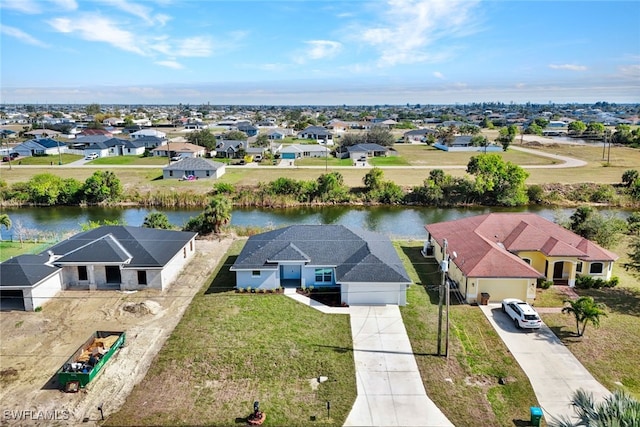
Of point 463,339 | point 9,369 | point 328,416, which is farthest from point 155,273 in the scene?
point 463,339

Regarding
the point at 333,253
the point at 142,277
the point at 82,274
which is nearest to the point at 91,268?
the point at 82,274

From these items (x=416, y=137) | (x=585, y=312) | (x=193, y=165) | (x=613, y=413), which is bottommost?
(x=585, y=312)

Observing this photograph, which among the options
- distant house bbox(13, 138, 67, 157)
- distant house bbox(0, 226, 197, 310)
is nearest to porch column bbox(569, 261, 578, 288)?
distant house bbox(0, 226, 197, 310)

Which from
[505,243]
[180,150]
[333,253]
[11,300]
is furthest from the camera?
[180,150]

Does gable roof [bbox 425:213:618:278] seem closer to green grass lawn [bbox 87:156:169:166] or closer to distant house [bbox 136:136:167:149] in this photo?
green grass lawn [bbox 87:156:169:166]

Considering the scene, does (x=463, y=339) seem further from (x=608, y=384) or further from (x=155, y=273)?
(x=155, y=273)

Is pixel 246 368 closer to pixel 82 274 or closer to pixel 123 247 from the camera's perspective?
pixel 123 247

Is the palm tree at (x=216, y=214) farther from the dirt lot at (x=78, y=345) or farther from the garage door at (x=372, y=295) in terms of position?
the garage door at (x=372, y=295)
